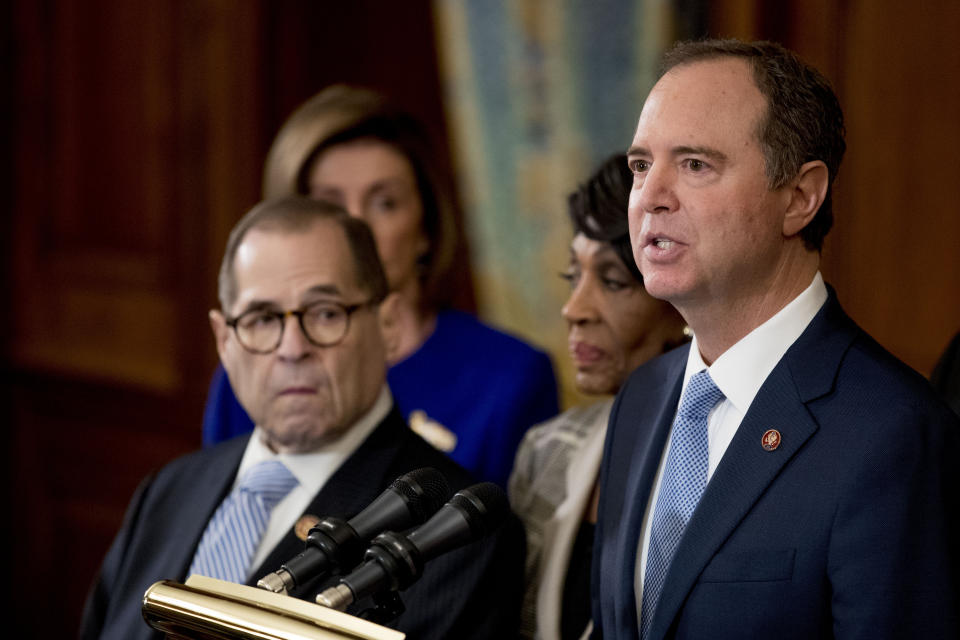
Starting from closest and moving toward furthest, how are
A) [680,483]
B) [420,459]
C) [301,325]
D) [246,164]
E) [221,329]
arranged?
[680,483], [420,459], [301,325], [221,329], [246,164]

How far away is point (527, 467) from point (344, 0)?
273cm

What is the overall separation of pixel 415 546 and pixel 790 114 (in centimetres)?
71

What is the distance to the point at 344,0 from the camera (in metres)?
4.47

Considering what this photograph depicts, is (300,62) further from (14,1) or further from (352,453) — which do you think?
(352,453)

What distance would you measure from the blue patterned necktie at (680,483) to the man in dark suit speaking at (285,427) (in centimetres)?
42

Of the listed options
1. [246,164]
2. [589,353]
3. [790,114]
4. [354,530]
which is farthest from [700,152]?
[246,164]

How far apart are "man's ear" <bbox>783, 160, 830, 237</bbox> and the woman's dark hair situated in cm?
58

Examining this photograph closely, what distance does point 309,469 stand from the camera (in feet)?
6.93

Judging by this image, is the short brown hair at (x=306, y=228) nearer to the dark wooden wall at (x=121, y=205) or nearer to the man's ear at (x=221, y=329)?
the man's ear at (x=221, y=329)

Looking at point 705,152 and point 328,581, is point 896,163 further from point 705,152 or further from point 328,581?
point 328,581

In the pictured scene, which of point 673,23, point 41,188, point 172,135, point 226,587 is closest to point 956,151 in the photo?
point 673,23

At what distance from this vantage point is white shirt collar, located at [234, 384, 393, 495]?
2107 mm

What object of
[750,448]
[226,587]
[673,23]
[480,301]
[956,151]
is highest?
[673,23]

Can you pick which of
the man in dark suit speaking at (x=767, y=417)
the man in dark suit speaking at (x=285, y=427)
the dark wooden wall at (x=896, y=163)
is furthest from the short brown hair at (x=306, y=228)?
the dark wooden wall at (x=896, y=163)
